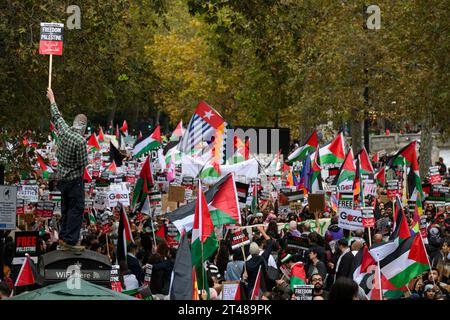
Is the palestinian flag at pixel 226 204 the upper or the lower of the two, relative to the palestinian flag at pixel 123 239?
upper

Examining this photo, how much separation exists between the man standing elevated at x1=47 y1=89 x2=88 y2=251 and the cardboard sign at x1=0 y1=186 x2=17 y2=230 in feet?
15.3

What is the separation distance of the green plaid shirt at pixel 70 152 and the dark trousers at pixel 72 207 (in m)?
0.09

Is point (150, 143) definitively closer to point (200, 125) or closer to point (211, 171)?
point (211, 171)

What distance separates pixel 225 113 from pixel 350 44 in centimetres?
2539

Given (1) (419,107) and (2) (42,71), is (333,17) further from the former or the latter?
(2) (42,71)

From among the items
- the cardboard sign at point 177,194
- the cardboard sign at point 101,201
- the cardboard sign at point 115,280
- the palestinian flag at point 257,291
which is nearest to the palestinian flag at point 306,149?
the cardboard sign at point 177,194

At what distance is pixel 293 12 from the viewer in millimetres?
21203

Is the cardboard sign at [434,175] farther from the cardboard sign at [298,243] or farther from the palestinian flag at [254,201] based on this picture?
the cardboard sign at [298,243]

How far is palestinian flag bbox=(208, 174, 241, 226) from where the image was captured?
15.6m

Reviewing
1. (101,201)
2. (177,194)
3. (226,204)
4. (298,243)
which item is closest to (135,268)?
(226,204)

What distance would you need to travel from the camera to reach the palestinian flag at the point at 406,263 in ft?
46.6

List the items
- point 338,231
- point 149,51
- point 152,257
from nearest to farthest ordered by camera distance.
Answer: point 152,257
point 338,231
point 149,51
